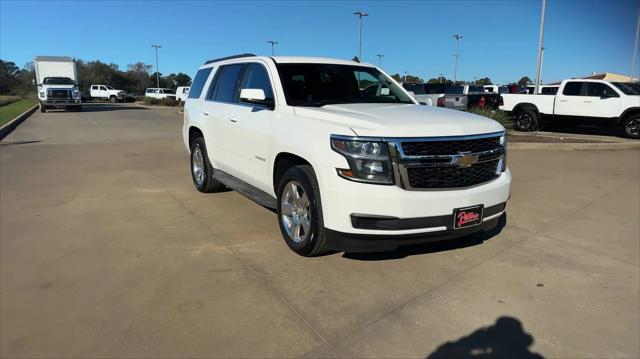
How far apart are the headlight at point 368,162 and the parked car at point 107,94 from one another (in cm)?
5695

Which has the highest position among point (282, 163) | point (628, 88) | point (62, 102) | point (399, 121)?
point (628, 88)

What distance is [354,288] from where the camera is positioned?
151 inches

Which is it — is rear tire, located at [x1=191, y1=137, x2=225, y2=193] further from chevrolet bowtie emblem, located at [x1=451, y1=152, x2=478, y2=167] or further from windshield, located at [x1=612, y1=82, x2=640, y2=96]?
windshield, located at [x1=612, y1=82, x2=640, y2=96]

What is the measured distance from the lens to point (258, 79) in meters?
5.34

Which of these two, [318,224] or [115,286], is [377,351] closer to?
[318,224]

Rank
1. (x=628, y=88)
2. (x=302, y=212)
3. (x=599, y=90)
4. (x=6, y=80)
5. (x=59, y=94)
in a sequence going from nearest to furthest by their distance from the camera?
(x=302, y=212) → (x=628, y=88) → (x=599, y=90) → (x=59, y=94) → (x=6, y=80)

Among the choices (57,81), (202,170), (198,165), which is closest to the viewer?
(202,170)

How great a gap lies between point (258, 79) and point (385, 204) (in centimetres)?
245

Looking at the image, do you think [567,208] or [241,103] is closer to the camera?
[241,103]

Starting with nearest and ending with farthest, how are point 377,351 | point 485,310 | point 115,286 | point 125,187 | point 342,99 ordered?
point 377,351
point 485,310
point 115,286
point 342,99
point 125,187

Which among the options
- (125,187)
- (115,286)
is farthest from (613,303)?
(125,187)

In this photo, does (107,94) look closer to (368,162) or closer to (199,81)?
(199,81)

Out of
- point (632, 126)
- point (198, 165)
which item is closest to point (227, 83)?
point (198, 165)

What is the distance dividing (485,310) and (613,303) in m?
1.05
